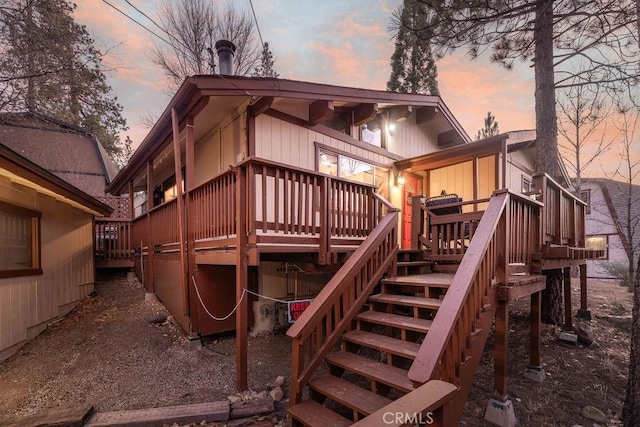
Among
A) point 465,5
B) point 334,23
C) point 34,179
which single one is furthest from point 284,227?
point 334,23

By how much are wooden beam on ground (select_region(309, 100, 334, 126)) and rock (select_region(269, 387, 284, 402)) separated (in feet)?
14.7

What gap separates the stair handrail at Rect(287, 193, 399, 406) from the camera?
9.75ft

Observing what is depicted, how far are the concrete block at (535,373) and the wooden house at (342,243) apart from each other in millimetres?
80

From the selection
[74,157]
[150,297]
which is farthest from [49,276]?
[74,157]

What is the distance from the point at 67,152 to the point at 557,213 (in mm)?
16908

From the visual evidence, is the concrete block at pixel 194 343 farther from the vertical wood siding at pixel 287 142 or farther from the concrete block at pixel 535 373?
the concrete block at pixel 535 373

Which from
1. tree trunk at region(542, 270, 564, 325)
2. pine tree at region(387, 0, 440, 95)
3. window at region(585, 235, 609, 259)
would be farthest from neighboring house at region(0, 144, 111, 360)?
window at region(585, 235, 609, 259)

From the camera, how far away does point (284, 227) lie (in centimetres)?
374

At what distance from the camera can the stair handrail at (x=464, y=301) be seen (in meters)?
2.07

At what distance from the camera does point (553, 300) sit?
6113 mm

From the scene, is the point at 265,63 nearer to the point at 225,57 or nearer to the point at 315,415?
the point at 225,57

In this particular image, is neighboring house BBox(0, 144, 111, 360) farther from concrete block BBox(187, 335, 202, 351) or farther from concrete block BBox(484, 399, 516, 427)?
concrete block BBox(484, 399, 516, 427)

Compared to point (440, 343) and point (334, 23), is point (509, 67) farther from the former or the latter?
point (440, 343)

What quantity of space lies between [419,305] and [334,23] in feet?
27.8
